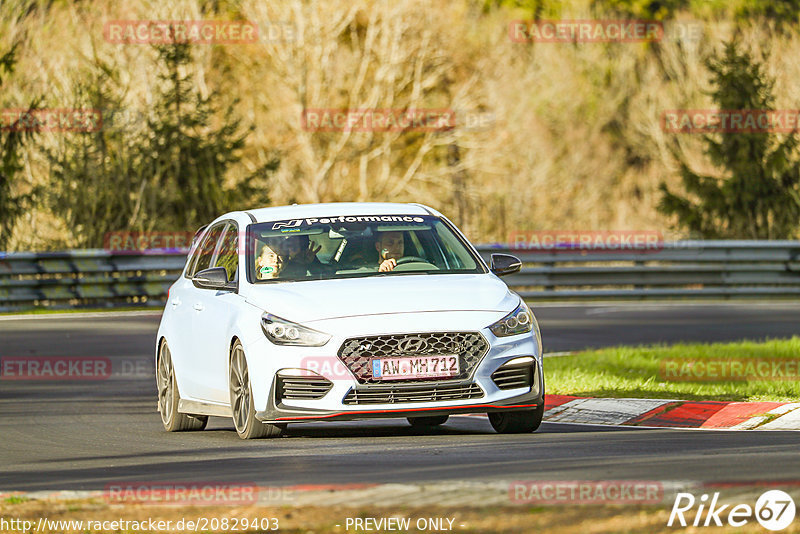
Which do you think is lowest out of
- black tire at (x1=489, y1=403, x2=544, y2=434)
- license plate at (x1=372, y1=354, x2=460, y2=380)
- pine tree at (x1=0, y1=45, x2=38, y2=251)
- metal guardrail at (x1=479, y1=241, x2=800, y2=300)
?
metal guardrail at (x1=479, y1=241, x2=800, y2=300)

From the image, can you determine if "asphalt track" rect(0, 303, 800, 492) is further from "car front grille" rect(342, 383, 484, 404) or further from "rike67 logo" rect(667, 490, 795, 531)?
"rike67 logo" rect(667, 490, 795, 531)

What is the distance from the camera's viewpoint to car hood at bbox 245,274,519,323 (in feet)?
34.9

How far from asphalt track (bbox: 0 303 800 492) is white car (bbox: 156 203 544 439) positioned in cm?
27

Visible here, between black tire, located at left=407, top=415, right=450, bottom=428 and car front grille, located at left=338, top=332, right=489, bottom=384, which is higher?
car front grille, located at left=338, top=332, right=489, bottom=384

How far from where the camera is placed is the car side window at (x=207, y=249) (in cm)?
1291

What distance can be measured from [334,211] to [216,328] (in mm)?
1319

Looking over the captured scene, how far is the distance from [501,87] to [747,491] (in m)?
45.6

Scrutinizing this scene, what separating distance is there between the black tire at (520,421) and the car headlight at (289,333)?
156 centimetres

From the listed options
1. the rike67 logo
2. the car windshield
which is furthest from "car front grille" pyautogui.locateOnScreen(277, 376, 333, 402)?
the rike67 logo

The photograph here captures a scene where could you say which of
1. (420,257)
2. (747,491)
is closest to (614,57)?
(420,257)

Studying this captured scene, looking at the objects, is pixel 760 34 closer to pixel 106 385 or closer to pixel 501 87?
pixel 501 87

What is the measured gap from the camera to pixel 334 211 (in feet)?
39.9

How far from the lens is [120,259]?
91.9 feet

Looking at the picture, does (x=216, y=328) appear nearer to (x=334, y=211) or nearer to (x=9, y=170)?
(x=334, y=211)
